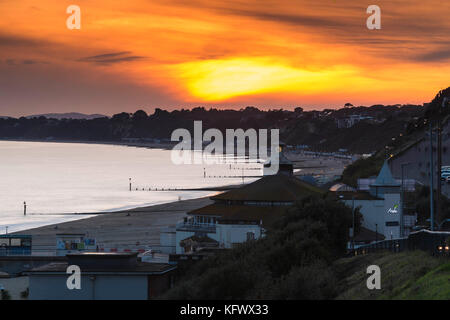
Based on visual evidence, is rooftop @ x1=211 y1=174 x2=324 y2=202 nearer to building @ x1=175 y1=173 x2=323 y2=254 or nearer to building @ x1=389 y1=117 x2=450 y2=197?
building @ x1=175 y1=173 x2=323 y2=254

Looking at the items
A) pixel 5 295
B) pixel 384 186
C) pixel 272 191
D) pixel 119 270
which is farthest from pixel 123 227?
pixel 119 270

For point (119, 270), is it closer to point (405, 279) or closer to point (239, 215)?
point (405, 279)

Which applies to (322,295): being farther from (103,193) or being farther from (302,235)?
(103,193)

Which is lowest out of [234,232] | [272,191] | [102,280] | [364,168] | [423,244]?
[234,232]


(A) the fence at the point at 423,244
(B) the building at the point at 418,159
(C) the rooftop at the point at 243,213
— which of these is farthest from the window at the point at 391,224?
(B) the building at the point at 418,159
